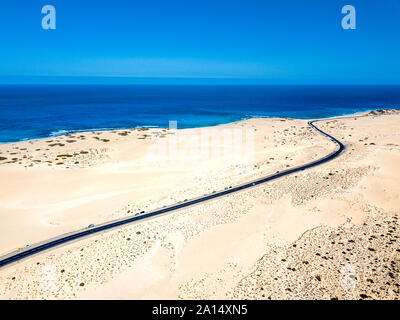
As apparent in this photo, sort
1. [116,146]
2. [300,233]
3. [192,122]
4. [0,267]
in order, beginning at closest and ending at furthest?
1. [0,267]
2. [300,233]
3. [116,146]
4. [192,122]

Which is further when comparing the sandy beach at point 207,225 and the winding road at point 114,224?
the winding road at point 114,224

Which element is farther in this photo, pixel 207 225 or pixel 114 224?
pixel 114 224

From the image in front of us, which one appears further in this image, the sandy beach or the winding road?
the winding road

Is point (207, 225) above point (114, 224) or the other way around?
the other way around

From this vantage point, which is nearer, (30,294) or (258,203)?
(30,294)

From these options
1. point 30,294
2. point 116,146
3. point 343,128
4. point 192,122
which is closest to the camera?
point 30,294
